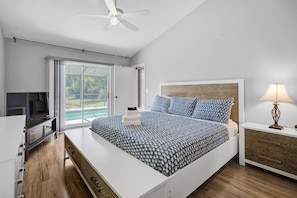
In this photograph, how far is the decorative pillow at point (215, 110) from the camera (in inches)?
94.0

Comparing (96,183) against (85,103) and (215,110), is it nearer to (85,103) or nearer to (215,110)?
(215,110)

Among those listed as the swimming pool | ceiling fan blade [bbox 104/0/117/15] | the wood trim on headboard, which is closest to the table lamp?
the wood trim on headboard

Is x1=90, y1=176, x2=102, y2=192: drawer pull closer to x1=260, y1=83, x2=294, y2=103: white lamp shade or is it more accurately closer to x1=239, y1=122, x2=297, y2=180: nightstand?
x1=239, y1=122, x2=297, y2=180: nightstand

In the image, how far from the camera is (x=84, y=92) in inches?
183

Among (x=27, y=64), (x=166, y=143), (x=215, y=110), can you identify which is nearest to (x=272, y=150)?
(x=215, y=110)

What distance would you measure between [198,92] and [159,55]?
1716 mm

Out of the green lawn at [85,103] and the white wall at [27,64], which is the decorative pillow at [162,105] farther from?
the white wall at [27,64]

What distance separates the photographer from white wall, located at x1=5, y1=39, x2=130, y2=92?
10.9 feet

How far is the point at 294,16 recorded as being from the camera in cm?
212

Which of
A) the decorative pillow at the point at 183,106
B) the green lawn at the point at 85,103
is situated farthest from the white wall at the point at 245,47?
the green lawn at the point at 85,103

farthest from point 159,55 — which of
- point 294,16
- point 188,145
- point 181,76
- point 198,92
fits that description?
point 188,145

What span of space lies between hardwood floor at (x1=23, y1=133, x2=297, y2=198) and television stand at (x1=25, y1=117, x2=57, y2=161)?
1.02 feet

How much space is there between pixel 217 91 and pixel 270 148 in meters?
1.27

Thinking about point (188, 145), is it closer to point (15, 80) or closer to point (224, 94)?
point (224, 94)
